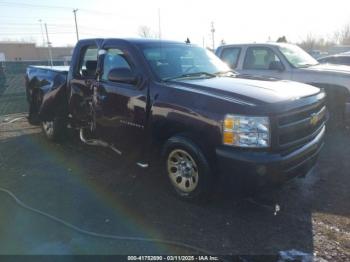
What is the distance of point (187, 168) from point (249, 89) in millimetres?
1176

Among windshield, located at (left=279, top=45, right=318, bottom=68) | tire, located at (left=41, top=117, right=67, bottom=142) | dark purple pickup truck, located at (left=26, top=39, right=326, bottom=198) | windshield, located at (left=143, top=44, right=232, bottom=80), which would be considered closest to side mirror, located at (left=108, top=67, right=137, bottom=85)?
dark purple pickup truck, located at (left=26, top=39, right=326, bottom=198)

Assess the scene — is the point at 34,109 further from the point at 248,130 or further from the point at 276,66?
the point at 248,130

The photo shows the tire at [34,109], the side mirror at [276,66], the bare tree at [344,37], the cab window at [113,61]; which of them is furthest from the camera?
the bare tree at [344,37]

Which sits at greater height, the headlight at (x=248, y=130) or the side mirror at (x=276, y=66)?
the side mirror at (x=276, y=66)

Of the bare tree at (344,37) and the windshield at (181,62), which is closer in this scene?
the windshield at (181,62)

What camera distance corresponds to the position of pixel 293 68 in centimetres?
768

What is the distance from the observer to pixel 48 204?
4141 mm

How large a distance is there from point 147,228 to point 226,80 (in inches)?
82.1

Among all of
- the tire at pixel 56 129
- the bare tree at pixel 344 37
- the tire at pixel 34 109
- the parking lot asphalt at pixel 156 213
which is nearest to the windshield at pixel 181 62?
the parking lot asphalt at pixel 156 213

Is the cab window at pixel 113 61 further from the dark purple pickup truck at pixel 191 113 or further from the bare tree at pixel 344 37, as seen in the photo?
the bare tree at pixel 344 37

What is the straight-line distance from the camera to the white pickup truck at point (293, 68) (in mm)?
7230

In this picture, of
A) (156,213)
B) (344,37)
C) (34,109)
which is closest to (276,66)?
(156,213)

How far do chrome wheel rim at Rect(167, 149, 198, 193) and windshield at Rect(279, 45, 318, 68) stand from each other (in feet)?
16.2

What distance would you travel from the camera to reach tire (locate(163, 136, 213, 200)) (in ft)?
12.2
